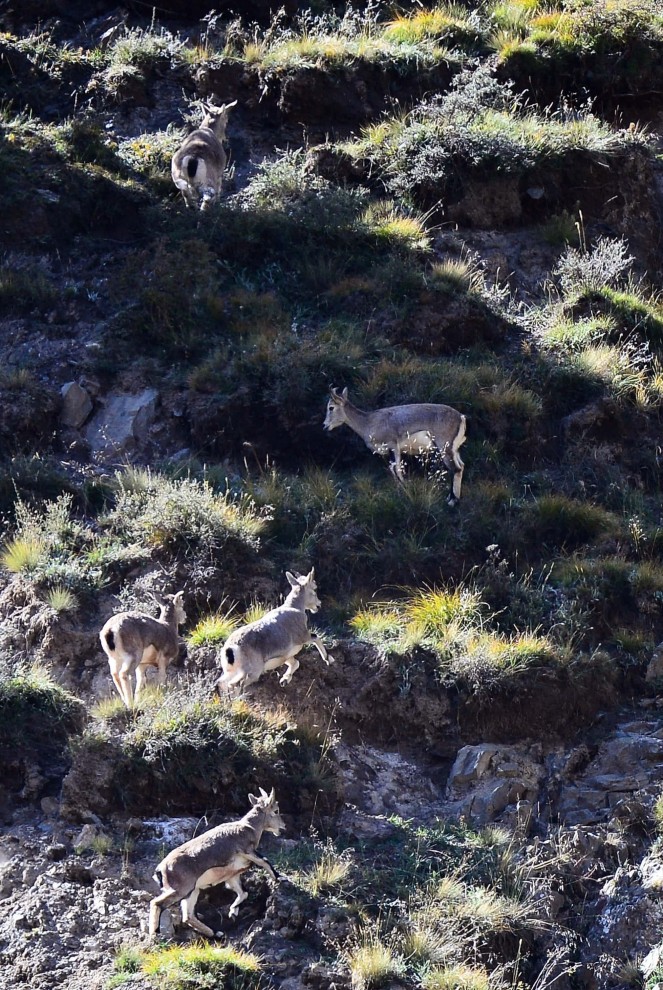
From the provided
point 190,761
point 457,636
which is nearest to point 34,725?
point 190,761

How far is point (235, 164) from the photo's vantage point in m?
21.5

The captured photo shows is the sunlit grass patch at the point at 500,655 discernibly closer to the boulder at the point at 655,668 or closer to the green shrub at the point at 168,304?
the boulder at the point at 655,668

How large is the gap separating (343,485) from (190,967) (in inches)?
285

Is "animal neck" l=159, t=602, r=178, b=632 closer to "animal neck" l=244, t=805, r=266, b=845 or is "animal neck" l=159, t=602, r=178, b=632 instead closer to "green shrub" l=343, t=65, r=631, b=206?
"animal neck" l=244, t=805, r=266, b=845

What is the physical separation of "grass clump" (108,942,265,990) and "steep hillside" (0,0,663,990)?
0.03 metres

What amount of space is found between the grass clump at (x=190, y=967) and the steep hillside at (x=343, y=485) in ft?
0.10

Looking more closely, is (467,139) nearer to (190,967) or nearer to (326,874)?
(326,874)

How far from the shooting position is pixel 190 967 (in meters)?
10.1

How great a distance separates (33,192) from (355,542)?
26.3 ft

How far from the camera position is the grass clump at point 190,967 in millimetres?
9922

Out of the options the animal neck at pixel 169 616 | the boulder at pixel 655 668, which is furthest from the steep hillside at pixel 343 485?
the animal neck at pixel 169 616

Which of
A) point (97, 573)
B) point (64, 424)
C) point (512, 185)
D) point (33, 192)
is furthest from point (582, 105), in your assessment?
point (97, 573)

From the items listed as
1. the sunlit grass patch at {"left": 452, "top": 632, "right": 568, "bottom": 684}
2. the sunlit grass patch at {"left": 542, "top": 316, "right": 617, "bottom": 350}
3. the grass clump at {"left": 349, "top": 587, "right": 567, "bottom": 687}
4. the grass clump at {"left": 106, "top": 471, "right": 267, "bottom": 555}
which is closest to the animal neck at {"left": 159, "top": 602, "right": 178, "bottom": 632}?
the grass clump at {"left": 106, "top": 471, "right": 267, "bottom": 555}

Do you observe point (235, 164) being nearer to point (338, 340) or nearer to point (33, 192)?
point (33, 192)
